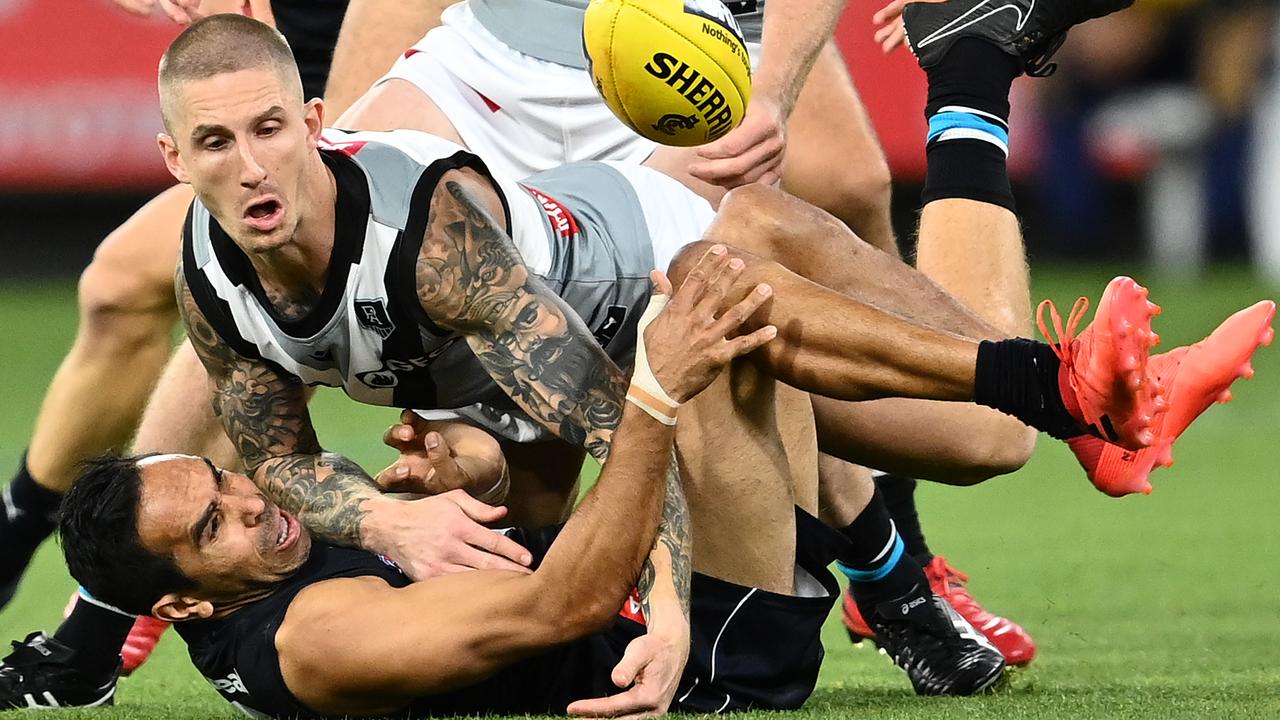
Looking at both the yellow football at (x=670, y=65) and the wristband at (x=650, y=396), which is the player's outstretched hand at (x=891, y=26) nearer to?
the yellow football at (x=670, y=65)

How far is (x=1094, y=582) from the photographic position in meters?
6.98

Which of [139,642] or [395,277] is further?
[139,642]

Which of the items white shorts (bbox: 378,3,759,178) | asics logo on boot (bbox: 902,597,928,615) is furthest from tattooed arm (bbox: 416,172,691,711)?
white shorts (bbox: 378,3,759,178)

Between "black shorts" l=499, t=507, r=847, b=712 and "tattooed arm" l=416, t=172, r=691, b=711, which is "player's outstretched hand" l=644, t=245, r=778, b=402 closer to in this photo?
"tattooed arm" l=416, t=172, r=691, b=711

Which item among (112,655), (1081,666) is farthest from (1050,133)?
(112,655)

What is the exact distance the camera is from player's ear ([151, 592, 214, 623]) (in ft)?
14.4

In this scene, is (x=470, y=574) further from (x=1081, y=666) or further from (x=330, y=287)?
(x=1081, y=666)

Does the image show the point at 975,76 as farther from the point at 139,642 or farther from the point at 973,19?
the point at 139,642

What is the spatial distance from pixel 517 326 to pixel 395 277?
297 millimetres

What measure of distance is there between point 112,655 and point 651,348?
184 centimetres

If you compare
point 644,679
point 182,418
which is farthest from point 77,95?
point 644,679

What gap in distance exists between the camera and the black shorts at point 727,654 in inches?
171

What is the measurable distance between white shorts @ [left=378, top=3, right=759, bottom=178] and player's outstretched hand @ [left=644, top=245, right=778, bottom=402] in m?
1.43

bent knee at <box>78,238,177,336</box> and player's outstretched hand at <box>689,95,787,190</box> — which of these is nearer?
player's outstretched hand at <box>689,95,787,190</box>
